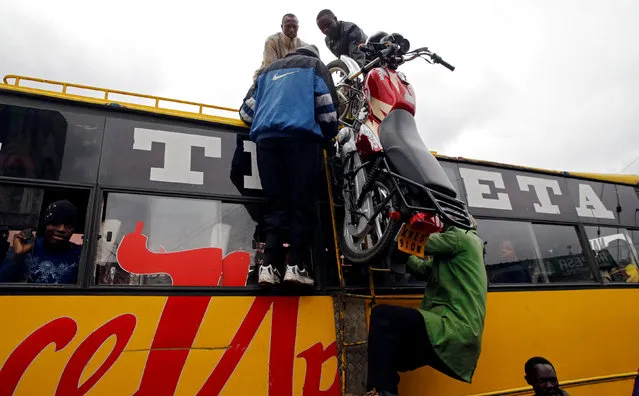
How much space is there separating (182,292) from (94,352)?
0.56 m

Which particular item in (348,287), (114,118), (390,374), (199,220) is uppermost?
(114,118)

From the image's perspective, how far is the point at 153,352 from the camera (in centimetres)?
239

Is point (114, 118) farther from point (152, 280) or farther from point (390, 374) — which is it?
point (390, 374)

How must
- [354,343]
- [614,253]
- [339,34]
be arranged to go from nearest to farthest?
[354,343] < [614,253] < [339,34]

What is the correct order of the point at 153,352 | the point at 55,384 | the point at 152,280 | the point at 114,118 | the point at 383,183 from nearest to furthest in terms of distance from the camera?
the point at 55,384
the point at 153,352
the point at 152,280
the point at 383,183
the point at 114,118

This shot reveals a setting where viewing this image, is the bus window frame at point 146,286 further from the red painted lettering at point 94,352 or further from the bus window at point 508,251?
the bus window at point 508,251

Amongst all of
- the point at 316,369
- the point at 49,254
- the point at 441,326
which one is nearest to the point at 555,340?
the point at 441,326

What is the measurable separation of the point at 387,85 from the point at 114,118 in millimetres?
1984

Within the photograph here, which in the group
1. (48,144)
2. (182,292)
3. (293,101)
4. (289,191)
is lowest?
(182,292)

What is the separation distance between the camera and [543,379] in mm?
2766

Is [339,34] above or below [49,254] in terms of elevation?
above

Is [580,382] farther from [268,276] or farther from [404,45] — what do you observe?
[404,45]

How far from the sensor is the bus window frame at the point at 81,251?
2283 millimetres

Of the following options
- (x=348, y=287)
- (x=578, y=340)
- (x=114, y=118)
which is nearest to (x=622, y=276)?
(x=578, y=340)
